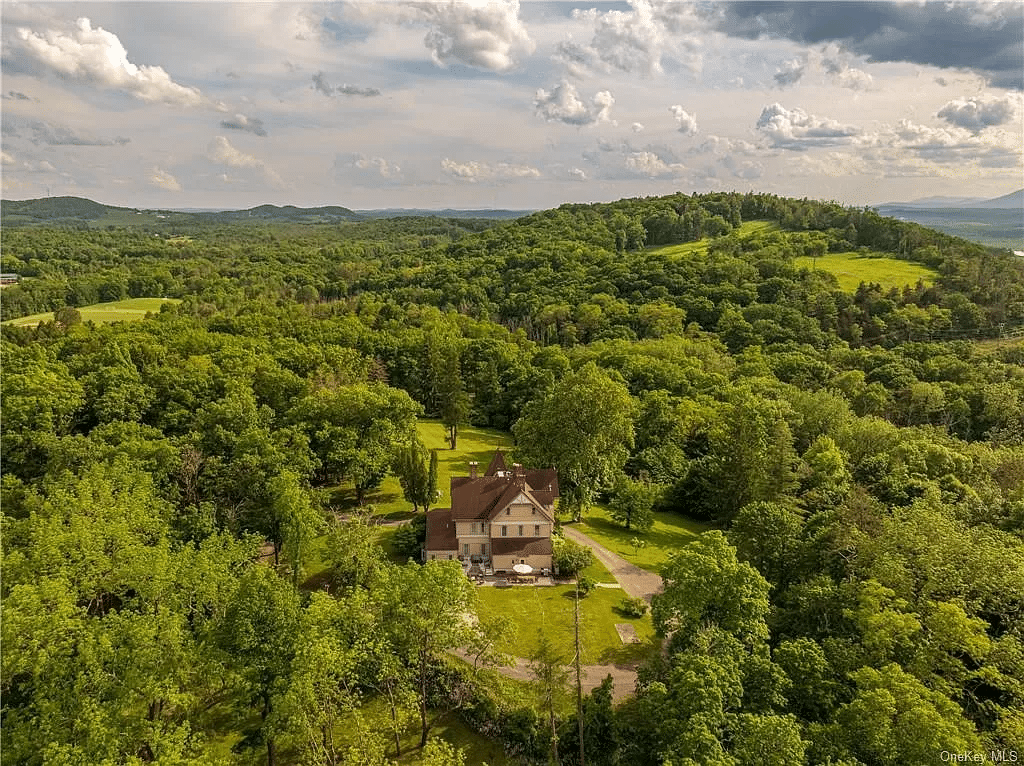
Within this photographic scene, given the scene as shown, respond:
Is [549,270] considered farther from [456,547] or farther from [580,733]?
[580,733]

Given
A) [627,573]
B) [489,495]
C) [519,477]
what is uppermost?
[519,477]

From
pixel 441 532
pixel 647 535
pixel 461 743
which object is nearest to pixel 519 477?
pixel 441 532

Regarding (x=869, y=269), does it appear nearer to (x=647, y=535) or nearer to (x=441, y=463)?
(x=647, y=535)

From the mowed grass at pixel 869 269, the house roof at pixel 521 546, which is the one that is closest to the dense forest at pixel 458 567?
the house roof at pixel 521 546

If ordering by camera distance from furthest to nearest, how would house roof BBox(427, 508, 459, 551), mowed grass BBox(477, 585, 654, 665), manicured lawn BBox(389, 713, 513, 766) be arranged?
house roof BBox(427, 508, 459, 551) < mowed grass BBox(477, 585, 654, 665) < manicured lawn BBox(389, 713, 513, 766)

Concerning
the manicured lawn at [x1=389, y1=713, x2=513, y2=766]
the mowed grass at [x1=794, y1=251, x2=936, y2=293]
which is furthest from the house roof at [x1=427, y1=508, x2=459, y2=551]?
the mowed grass at [x1=794, y1=251, x2=936, y2=293]

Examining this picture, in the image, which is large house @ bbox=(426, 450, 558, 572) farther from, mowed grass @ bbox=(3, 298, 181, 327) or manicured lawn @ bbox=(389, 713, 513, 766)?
mowed grass @ bbox=(3, 298, 181, 327)

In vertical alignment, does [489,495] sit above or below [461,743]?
above

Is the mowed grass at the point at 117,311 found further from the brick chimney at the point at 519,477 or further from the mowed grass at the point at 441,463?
the brick chimney at the point at 519,477
